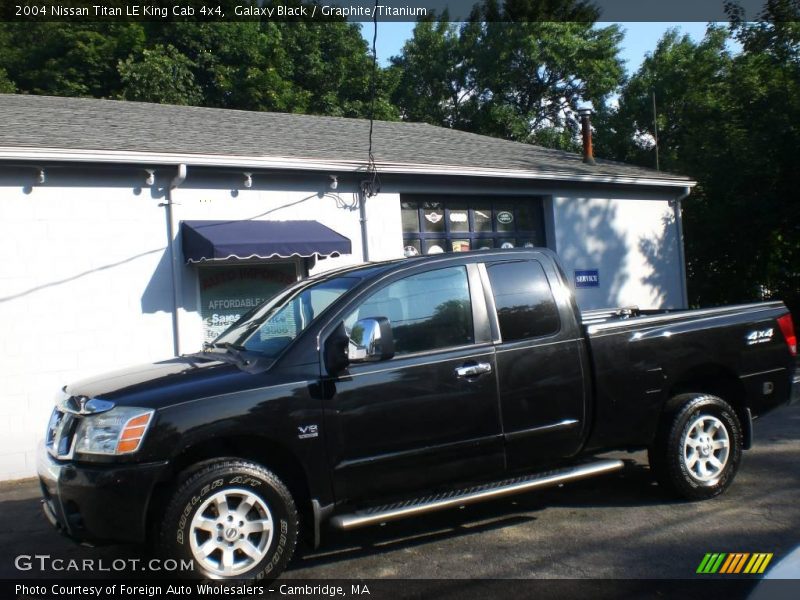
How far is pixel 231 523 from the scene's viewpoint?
457cm

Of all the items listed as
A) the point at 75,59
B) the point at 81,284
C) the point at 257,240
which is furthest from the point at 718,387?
the point at 75,59

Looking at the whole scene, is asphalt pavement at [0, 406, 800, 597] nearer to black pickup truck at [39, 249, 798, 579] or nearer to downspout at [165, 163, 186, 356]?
black pickup truck at [39, 249, 798, 579]

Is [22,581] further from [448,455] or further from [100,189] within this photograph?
[100,189]

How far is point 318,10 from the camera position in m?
27.3

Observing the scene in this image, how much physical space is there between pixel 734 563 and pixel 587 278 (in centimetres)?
957

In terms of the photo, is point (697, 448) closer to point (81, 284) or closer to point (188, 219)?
point (188, 219)

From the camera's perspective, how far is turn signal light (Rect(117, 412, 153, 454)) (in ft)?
14.6

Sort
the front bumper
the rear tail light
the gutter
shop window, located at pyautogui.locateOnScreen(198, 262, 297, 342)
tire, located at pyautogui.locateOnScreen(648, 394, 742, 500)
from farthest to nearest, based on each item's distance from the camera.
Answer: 1. shop window, located at pyautogui.locateOnScreen(198, 262, 297, 342)
2. the gutter
3. the rear tail light
4. tire, located at pyautogui.locateOnScreen(648, 394, 742, 500)
5. the front bumper

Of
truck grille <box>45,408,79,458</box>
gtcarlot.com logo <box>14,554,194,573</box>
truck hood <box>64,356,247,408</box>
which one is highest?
truck hood <box>64,356,247,408</box>

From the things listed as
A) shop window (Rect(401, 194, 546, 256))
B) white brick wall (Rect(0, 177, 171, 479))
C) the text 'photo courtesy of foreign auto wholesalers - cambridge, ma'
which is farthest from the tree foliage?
white brick wall (Rect(0, 177, 171, 479))

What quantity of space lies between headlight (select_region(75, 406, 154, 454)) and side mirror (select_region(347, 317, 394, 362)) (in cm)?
128

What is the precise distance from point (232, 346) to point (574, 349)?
2.46m

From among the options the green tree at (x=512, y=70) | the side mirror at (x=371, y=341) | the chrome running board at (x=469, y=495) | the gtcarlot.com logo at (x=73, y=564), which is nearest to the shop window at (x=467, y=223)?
the chrome running board at (x=469, y=495)

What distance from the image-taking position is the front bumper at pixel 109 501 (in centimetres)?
437
